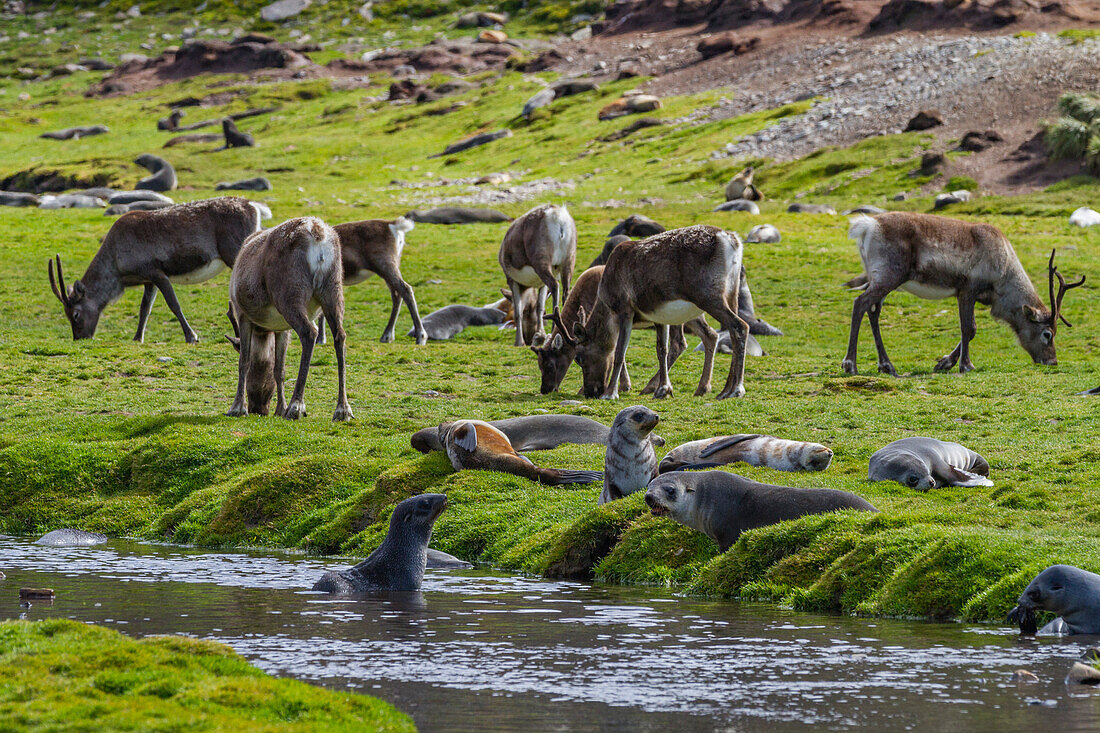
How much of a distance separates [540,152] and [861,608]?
206 ft

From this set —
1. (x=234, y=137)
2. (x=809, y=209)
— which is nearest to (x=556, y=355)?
(x=809, y=209)

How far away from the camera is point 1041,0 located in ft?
260

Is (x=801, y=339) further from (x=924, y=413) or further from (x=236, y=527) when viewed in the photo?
(x=236, y=527)

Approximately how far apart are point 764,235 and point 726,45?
53.0 meters

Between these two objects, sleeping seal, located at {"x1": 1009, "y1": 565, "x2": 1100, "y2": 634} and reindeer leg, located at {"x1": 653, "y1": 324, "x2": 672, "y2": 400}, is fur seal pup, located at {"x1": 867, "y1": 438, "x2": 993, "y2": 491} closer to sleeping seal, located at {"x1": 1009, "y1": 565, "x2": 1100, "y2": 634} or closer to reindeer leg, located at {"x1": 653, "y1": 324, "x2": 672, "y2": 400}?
sleeping seal, located at {"x1": 1009, "y1": 565, "x2": 1100, "y2": 634}

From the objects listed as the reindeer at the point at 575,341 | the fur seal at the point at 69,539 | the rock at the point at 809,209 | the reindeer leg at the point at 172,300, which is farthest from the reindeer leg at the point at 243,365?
the rock at the point at 809,209

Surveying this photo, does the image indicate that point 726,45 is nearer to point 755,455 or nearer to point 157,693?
point 755,455

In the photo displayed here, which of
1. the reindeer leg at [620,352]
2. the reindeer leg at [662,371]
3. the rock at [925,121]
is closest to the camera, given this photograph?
the reindeer leg at [662,371]

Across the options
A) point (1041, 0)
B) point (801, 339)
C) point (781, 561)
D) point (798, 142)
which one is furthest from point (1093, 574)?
point (1041, 0)

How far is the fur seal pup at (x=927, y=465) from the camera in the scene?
1316 cm

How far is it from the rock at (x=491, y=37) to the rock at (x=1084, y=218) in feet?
247

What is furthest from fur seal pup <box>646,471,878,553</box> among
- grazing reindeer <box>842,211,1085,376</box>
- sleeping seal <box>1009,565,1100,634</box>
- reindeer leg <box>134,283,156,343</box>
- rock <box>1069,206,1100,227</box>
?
rock <box>1069,206,1100,227</box>

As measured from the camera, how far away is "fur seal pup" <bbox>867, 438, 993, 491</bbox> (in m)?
13.2

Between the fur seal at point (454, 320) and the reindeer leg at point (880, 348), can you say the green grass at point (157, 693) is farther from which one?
the fur seal at point (454, 320)
